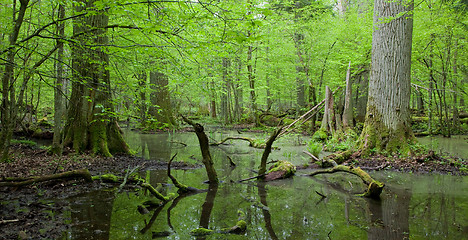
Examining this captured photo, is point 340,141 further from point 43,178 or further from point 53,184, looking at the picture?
point 43,178

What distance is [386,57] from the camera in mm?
7551

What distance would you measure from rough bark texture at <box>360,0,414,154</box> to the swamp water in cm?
157

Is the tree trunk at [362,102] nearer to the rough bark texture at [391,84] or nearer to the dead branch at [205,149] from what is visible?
the rough bark texture at [391,84]

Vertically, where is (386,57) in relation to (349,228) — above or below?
above

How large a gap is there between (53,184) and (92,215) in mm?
1731

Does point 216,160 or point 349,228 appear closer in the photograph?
point 349,228

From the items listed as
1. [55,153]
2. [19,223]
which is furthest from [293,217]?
[55,153]

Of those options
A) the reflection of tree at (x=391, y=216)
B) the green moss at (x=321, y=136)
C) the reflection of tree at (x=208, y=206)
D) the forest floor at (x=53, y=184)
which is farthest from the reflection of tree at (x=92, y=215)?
the green moss at (x=321, y=136)

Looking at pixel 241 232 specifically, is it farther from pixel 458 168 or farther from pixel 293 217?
pixel 458 168

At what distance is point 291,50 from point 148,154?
12294 millimetres

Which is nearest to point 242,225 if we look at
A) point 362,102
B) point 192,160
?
point 192,160

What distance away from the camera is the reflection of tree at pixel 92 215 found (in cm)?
321

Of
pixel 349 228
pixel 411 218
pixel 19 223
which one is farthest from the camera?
pixel 411 218

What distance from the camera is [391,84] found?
7.46m
